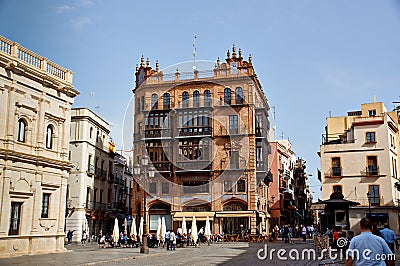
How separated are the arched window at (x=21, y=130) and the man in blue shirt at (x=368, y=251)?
22.6m

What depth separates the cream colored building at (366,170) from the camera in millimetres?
43969

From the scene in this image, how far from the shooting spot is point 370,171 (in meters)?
45.2

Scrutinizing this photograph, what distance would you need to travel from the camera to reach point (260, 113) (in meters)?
52.7

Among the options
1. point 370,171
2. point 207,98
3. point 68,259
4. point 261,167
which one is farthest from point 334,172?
point 68,259

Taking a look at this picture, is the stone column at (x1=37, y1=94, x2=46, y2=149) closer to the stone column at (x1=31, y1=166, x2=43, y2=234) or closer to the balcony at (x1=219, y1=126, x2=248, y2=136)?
the stone column at (x1=31, y1=166, x2=43, y2=234)

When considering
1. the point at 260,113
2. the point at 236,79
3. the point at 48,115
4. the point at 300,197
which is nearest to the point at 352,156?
the point at 260,113

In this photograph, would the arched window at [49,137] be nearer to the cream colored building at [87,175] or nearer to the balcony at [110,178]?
the cream colored building at [87,175]

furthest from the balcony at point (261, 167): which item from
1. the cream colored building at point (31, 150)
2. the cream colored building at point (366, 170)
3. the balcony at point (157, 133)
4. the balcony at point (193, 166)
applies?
the cream colored building at point (31, 150)

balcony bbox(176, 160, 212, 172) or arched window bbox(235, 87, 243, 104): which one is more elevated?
arched window bbox(235, 87, 243, 104)

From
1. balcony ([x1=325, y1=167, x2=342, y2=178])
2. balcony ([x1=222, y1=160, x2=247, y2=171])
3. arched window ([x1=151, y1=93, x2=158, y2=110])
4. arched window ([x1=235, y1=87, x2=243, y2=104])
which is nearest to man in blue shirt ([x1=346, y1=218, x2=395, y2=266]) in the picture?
balcony ([x1=325, y1=167, x2=342, y2=178])

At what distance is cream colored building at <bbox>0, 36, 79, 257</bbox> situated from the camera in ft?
80.2

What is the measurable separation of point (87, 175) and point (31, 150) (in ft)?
68.0

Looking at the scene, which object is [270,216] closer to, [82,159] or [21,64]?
[82,159]

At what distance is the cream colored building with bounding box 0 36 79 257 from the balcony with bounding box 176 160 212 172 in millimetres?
22732
